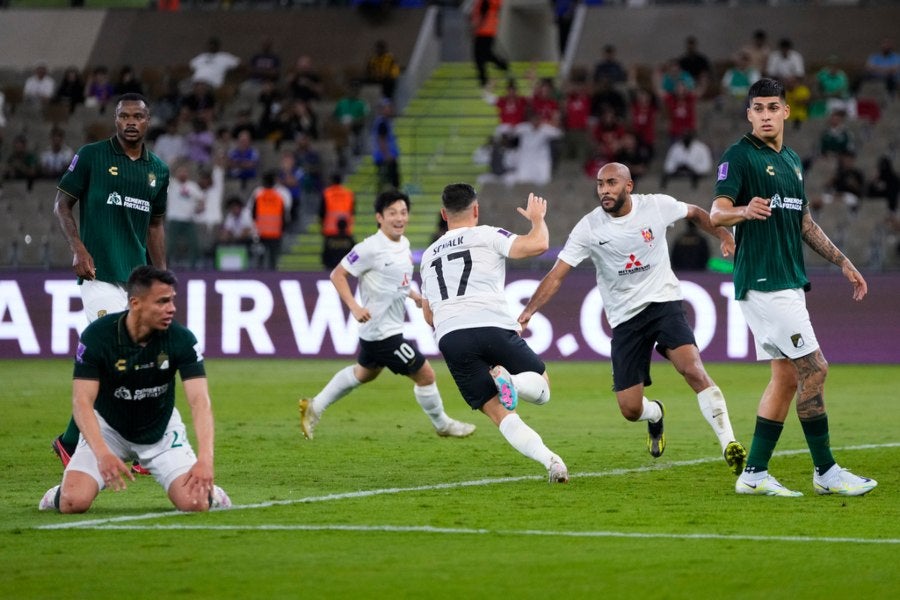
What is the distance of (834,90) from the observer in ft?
95.7

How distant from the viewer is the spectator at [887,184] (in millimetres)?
26312

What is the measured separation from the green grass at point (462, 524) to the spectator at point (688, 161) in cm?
1284

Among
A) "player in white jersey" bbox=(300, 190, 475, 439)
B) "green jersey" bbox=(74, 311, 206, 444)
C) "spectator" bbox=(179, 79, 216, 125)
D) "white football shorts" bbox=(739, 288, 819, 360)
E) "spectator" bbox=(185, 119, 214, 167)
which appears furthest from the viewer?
"spectator" bbox=(179, 79, 216, 125)

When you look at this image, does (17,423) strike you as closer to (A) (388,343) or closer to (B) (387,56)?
(A) (388,343)

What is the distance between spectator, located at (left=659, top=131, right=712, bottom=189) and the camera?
90.1ft

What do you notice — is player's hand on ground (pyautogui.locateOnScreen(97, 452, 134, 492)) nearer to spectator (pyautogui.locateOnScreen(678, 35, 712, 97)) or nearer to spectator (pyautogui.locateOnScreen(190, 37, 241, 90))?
spectator (pyautogui.locateOnScreen(678, 35, 712, 97))

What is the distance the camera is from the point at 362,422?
50.5 feet

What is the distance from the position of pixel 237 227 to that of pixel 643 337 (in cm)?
1673

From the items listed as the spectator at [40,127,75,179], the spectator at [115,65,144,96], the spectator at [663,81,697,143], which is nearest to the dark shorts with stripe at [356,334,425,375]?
the spectator at [663,81,697,143]

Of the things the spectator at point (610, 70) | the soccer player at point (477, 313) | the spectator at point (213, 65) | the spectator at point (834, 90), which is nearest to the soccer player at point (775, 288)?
the soccer player at point (477, 313)

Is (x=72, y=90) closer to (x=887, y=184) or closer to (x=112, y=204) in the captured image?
(x=887, y=184)

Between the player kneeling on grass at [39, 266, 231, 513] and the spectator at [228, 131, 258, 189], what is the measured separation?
20.1 metres

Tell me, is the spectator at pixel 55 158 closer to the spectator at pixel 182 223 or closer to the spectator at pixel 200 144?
the spectator at pixel 200 144

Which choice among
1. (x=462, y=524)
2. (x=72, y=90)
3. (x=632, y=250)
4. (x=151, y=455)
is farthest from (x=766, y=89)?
(x=72, y=90)
